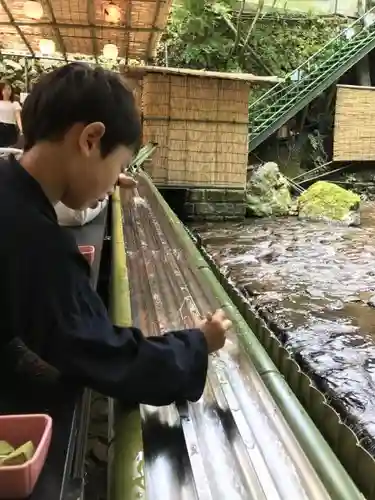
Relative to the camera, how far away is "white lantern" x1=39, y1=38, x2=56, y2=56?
827cm

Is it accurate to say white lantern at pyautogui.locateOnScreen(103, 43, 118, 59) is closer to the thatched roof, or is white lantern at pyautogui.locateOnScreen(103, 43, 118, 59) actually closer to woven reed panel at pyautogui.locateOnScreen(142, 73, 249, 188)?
the thatched roof

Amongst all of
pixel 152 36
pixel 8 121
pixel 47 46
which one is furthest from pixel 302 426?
pixel 47 46

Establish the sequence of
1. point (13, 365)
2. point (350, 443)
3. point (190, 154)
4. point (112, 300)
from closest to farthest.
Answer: point (13, 365) → point (112, 300) → point (350, 443) → point (190, 154)

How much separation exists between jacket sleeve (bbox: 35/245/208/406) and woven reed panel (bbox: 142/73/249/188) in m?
7.89

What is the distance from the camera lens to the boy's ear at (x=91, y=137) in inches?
46.4

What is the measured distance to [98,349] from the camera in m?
1.13

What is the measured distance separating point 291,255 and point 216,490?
6564 millimetres

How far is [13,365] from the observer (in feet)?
4.47

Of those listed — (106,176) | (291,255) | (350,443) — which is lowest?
(350,443)

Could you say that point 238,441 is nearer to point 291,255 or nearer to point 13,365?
point 13,365

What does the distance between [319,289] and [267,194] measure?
4643 mm

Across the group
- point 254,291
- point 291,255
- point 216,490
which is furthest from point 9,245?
point 291,255

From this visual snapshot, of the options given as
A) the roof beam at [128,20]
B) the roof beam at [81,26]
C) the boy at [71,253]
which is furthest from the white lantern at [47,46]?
the boy at [71,253]

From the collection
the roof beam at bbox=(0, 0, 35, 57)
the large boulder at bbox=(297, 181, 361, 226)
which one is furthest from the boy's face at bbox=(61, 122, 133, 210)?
the large boulder at bbox=(297, 181, 361, 226)
